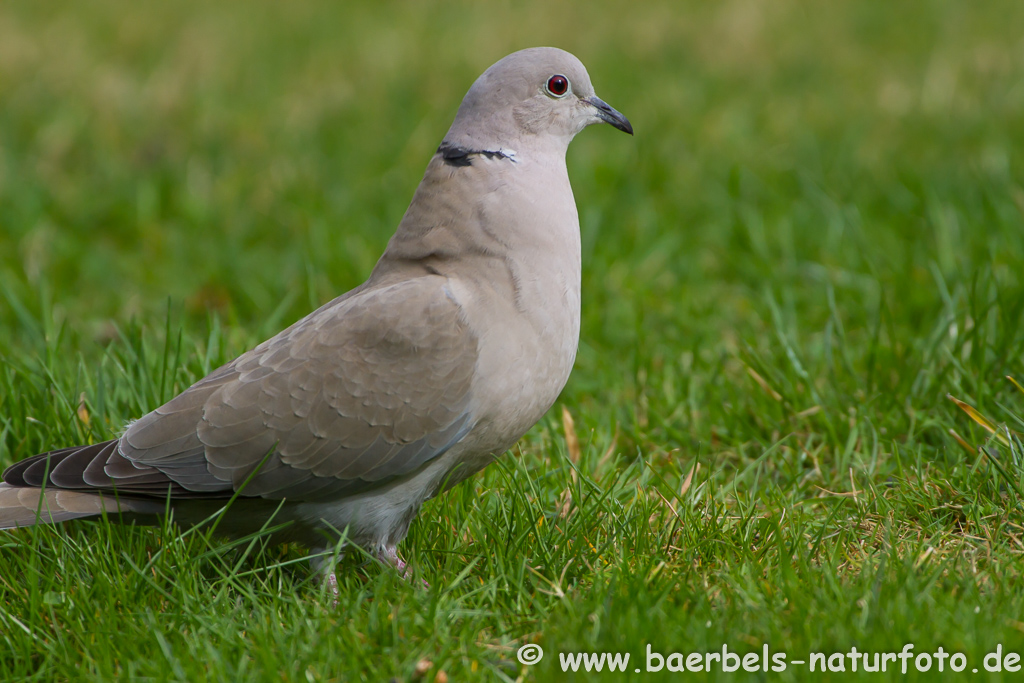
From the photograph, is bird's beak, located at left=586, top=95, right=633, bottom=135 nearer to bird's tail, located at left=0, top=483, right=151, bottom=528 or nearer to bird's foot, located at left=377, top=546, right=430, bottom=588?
bird's foot, located at left=377, top=546, right=430, bottom=588

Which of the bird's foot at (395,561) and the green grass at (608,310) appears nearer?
the green grass at (608,310)

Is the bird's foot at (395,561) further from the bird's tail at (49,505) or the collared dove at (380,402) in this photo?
the bird's tail at (49,505)

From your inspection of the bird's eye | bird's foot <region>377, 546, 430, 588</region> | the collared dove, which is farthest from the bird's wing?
the bird's eye

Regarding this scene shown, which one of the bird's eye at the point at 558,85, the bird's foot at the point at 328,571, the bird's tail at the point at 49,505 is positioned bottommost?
the bird's foot at the point at 328,571

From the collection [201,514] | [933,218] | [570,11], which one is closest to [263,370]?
[201,514]

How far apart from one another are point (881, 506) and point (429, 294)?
1.52 metres

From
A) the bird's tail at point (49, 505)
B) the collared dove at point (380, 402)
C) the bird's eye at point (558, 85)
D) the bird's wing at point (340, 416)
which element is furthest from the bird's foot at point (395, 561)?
the bird's eye at point (558, 85)

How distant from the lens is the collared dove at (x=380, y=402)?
2889 millimetres

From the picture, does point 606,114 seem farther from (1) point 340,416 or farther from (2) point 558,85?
(1) point 340,416

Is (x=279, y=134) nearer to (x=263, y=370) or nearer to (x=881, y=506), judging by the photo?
(x=263, y=370)

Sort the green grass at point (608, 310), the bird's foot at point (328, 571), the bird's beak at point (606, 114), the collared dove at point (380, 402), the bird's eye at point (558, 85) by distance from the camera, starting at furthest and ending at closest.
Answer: the bird's beak at point (606, 114)
the bird's eye at point (558, 85)
the collared dove at point (380, 402)
the bird's foot at point (328, 571)
the green grass at point (608, 310)

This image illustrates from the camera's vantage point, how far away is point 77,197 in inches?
250

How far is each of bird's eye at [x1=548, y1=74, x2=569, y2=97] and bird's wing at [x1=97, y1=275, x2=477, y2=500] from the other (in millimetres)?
801

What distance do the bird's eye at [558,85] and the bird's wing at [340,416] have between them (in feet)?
2.63
